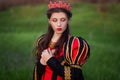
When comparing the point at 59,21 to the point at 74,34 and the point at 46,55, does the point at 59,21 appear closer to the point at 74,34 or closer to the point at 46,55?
the point at 46,55

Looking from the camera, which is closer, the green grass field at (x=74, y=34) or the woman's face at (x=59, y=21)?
the woman's face at (x=59, y=21)

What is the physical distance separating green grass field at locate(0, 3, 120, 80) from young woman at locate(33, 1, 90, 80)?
1.78 metres

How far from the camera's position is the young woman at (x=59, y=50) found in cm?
268

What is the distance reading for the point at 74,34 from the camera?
21.3ft

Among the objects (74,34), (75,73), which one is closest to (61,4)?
(75,73)

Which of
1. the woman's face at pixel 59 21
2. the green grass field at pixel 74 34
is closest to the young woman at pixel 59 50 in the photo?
the woman's face at pixel 59 21

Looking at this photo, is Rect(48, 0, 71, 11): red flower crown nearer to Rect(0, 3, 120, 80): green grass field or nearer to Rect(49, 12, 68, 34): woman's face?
Rect(49, 12, 68, 34): woman's face

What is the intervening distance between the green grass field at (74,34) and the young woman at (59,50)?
70.2 inches

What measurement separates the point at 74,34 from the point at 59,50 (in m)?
3.74

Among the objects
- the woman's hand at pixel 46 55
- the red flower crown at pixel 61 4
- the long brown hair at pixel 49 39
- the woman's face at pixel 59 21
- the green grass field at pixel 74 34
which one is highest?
the red flower crown at pixel 61 4

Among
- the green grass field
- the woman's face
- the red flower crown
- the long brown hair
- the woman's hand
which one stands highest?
the red flower crown

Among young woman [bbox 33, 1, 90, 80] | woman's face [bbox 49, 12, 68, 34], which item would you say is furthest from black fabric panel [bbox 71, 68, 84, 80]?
woman's face [bbox 49, 12, 68, 34]

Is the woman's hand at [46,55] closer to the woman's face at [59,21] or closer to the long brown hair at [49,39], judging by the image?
the long brown hair at [49,39]

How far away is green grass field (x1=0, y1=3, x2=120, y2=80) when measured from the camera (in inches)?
194
